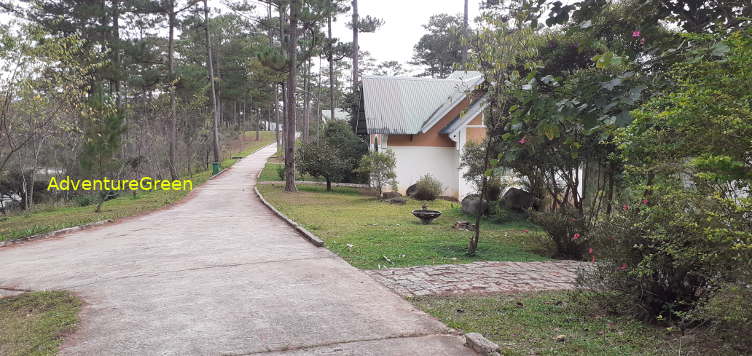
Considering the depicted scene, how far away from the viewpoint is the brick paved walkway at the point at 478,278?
6336 millimetres

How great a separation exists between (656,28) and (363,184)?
71.1ft

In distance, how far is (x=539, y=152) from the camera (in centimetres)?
1030

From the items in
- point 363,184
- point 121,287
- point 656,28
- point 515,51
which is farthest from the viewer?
point 363,184

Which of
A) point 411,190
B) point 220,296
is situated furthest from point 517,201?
point 220,296

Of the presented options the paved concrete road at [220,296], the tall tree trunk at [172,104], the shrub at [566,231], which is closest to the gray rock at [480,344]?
the paved concrete road at [220,296]

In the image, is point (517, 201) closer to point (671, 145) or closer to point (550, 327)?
point (550, 327)

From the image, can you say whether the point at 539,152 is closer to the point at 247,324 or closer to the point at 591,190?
the point at 591,190

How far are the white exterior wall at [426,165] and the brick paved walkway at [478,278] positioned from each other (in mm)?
15142

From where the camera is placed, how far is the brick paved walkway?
6.34m

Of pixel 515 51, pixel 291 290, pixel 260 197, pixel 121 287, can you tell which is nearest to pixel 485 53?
pixel 515 51

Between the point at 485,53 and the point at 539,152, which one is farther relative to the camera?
the point at 539,152

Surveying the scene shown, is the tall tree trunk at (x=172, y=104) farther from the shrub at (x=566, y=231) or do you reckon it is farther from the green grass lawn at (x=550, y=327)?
the green grass lawn at (x=550, y=327)

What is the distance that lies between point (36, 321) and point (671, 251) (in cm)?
610

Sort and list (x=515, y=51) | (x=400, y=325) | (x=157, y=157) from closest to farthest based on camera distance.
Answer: (x=400, y=325) → (x=515, y=51) → (x=157, y=157)
